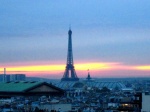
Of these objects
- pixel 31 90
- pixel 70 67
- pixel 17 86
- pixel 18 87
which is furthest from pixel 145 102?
pixel 70 67

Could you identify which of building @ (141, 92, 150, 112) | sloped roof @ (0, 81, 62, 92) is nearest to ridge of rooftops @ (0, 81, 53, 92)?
sloped roof @ (0, 81, 62, 92)

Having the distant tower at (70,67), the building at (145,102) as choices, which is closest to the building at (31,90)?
the building at (145,102)

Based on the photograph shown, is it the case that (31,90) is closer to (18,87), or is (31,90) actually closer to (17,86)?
(18,87)

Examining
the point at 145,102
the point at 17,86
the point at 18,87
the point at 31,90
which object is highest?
the point at 17,86

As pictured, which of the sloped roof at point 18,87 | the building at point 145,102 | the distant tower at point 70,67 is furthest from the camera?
the distant tower at point 70,67

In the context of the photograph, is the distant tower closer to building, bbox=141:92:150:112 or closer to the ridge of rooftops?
the ridge of rooftops

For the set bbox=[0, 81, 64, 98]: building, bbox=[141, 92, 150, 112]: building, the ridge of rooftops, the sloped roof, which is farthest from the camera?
the ridge of rooftops

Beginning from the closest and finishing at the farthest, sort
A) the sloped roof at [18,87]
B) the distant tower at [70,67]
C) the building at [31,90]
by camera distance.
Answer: the building at [31,90]
the sloped roof at [18,87]
the distant tower at [70,67]

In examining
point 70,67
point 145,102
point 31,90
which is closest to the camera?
point 145,102

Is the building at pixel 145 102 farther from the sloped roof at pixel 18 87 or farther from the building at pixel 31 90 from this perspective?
the sloped roof at pixel 18 87

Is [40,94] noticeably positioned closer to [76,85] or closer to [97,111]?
[97,111]

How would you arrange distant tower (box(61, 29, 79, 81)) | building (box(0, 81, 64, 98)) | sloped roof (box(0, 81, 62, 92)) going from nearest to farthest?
building (box(0, 81, 64, 98)) < sloped roof (box(0, 81, 62, 92)) < distant tower (box(61, 29, 79, 81))
